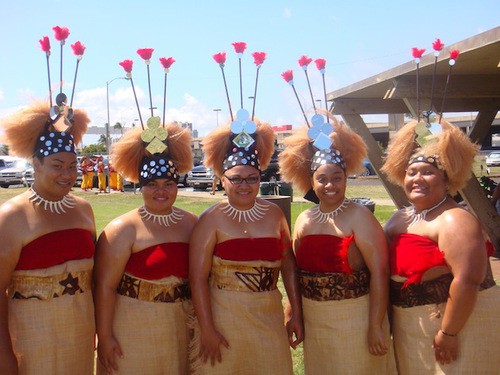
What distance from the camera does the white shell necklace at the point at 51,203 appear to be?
3.04 meters

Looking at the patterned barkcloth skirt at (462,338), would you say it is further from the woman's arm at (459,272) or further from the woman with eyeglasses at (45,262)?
the woman with eyeglasses at (45,262)

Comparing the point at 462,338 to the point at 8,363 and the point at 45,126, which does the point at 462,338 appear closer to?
the point at 8,363

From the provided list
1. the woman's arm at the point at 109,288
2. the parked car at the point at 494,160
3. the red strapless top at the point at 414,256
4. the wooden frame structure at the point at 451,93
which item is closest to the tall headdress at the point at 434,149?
the red strapless top at the point at 414,256

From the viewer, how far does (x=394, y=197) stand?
24.0 ft

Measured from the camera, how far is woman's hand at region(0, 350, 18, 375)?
2770 millimetres

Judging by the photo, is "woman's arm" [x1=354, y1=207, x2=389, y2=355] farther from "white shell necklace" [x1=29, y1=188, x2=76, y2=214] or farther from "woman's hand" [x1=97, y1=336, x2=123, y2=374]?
"white shell necklace" [x1=29, y1=188, x2=76, y2=214]

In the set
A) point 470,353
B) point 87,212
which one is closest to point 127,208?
point 87,212

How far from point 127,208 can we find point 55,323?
12.7 metres

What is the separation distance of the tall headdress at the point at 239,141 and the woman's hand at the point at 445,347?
1.44 metres

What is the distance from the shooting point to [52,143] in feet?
10.1

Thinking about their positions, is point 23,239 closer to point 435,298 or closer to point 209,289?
point 209,289

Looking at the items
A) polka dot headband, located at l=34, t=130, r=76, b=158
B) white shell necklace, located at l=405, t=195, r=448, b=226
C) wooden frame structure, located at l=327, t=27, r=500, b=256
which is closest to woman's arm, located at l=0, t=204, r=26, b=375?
Result: polka dot headband, located at l=34, t=130, r=76, b=158

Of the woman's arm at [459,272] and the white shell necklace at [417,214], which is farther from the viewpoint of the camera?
the white shell necklace at [417,214]

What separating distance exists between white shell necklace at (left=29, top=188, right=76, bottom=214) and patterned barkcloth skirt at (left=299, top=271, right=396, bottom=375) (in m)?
1.48
